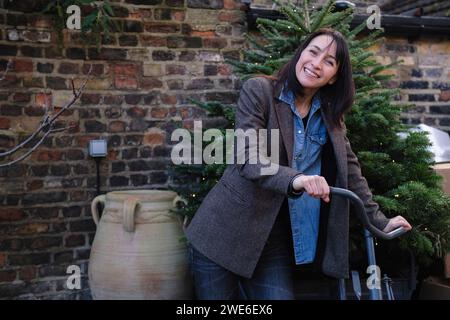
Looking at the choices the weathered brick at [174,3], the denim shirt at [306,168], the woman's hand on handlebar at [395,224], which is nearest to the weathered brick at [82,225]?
the weathered brick at [174,3]

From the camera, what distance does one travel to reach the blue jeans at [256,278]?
2145mm

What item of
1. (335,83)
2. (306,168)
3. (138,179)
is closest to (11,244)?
(138,179)

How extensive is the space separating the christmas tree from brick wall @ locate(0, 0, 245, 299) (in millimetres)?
616

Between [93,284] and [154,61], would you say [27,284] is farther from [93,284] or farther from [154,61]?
[154,61]

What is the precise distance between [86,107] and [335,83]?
6.73ft

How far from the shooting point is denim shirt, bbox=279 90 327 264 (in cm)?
213

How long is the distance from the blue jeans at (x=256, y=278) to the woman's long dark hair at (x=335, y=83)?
0.53 meters

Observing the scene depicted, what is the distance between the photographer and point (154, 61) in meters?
3.88

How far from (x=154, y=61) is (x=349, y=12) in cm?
138

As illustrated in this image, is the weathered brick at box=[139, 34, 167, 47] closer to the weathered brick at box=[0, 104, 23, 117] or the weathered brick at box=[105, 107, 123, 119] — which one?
the weathered brick at box=[105, 107, 123, 119]

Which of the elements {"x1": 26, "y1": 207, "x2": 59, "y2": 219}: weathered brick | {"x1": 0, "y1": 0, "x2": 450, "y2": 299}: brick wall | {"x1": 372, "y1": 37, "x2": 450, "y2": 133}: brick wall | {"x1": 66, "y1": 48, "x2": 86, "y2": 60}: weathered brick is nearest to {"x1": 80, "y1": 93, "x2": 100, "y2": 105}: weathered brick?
{"x1": 0, "y1": 0, "x2": 450, "y2": 299}: brick wall

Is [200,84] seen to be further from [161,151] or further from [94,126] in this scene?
[94,126]

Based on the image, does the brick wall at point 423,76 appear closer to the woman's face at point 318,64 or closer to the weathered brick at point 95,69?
the weathered brick at point 95,69

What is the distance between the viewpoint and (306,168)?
7.07 feet
